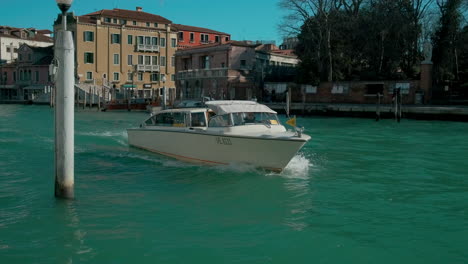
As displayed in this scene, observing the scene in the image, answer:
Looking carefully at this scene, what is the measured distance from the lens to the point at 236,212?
27.6 ft

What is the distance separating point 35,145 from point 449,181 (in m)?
13.5

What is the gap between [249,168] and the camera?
1150 centimetres

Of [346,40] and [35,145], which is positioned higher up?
[346,40]

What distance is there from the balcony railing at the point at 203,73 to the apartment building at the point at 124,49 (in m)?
4.32

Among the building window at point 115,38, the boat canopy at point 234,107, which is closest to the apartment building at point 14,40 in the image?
the building window at point 115,38

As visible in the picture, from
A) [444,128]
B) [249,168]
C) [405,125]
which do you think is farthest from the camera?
[405,125]

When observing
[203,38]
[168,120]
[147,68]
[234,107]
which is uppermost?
[203,38]

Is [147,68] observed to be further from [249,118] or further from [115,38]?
[249,118]

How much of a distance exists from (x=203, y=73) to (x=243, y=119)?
3662cm

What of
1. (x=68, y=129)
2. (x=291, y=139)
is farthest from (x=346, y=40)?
(x=68, y=129)

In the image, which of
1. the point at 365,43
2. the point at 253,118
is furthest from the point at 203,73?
the point at 253,118

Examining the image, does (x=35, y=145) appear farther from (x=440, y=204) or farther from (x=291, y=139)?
(x=440, y=204)

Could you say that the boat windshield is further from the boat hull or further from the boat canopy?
the boat hull

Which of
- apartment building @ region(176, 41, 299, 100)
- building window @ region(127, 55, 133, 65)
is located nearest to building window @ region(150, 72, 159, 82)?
building window @ region(127, 55, 133, 65)
